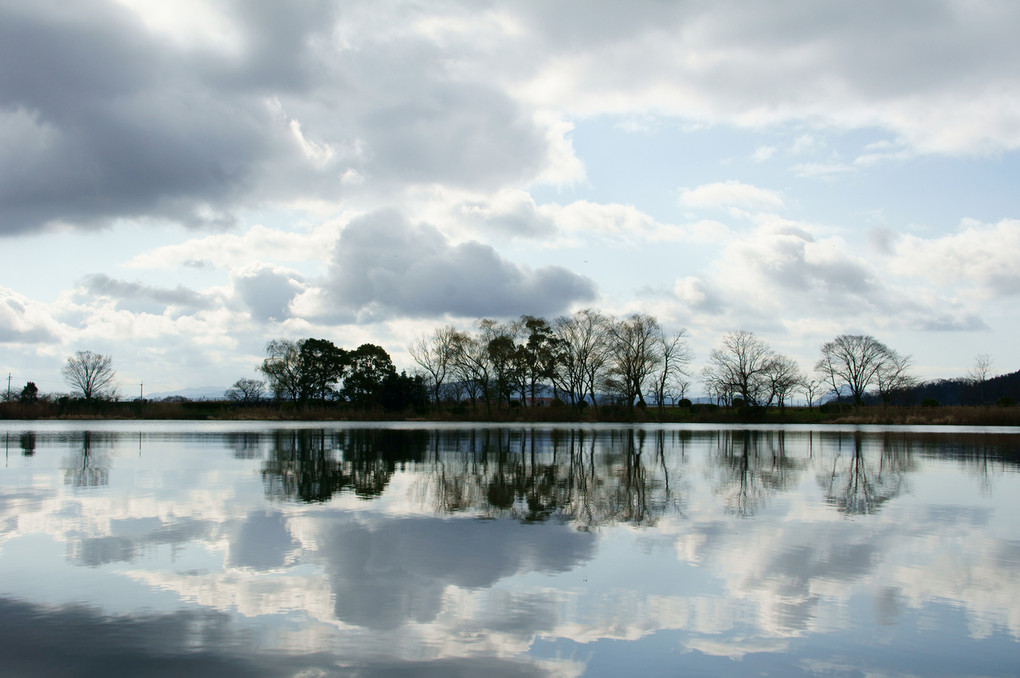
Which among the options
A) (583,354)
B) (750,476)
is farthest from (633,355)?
(750,476)

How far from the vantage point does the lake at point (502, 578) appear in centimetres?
602

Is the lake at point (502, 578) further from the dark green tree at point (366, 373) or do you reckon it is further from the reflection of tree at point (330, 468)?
the dark green tree at point (366, 373)

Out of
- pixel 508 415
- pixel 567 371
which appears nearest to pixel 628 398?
pixel 567 371

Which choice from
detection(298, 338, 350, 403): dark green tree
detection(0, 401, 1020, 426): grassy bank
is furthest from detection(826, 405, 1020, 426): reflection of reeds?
detection(298, 338, 350, 403): dark green tree

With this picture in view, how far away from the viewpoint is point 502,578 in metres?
8.43

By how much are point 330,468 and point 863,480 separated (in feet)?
48.1

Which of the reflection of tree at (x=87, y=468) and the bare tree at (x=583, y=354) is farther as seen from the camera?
the bare tree at (x=583, y=354)

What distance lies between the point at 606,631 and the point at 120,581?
218 inches

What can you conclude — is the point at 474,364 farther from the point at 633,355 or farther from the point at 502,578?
the point at 502,578

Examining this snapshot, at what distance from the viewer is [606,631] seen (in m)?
6.60

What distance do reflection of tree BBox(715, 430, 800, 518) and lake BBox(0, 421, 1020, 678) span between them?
0.18 meters

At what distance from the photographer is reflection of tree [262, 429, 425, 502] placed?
620 inches

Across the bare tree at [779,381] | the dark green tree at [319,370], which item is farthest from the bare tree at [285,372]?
the bare tree at [779,381]

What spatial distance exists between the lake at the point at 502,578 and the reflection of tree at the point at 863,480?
0.62ft
